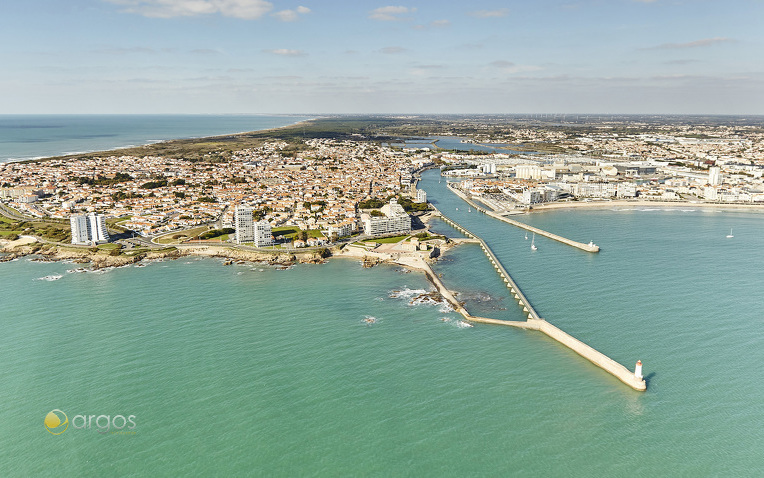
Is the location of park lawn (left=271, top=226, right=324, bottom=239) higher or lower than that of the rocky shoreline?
higher

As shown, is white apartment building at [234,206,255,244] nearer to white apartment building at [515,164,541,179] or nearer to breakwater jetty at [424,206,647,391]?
breakwater jetty at [424,206,647,391]

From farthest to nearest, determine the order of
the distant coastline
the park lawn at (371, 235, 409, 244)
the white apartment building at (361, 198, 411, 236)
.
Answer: the distant coastline
the white apartment building at (361, 198, 411, 236)
the park lawn at (371, 235, 409, 244)

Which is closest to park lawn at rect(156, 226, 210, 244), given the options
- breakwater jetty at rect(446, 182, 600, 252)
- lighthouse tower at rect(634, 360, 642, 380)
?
breakwater jetty at rect(446, 182, 600, 252)

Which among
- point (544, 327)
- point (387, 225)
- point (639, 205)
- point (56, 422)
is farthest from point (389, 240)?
point (639, 205)

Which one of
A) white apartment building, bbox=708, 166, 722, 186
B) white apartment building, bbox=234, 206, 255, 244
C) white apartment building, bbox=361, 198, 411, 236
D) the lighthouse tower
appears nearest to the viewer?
the lighthouse tower

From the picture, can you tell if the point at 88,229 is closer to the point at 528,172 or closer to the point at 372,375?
the point at 372,375

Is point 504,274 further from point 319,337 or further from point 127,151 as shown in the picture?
point 127,151
